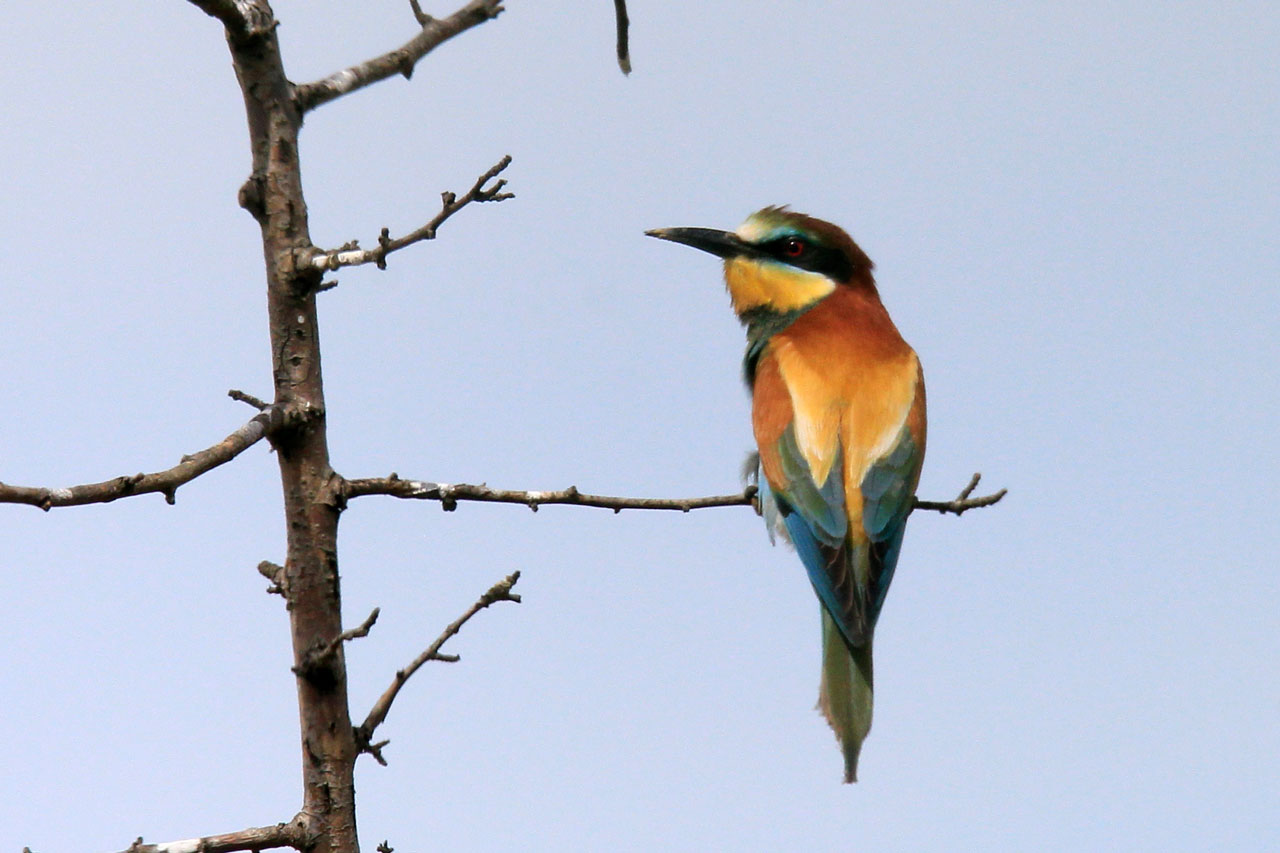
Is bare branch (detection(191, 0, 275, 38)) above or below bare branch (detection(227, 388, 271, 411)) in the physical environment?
above

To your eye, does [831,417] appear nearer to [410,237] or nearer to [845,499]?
[845,499]

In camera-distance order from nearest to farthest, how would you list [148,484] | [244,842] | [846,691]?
[148,484], [244,842], [846,691]

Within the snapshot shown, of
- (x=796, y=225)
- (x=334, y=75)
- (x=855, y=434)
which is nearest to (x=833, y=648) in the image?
(x=855, y=434)

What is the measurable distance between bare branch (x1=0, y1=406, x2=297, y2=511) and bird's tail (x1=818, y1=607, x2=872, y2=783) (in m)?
2.11

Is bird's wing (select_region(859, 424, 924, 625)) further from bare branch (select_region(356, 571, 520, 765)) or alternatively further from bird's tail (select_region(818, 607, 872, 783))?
bare branch (select_region(356, 571, 520, 765))

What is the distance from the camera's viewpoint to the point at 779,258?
5.13 meters

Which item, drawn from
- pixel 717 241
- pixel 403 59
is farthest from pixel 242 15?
pixel 717 241

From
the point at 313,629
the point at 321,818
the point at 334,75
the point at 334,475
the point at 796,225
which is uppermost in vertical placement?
the point at 796,225

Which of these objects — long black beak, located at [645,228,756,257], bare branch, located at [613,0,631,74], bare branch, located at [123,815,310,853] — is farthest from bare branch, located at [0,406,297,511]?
long black beak, located at [645,228,756,257]

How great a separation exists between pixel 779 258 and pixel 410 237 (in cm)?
290

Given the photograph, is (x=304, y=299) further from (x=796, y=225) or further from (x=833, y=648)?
(x=796, y=225)

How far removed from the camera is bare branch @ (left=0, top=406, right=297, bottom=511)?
202cm

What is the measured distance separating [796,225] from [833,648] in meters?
1.88

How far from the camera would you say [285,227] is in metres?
2.66
